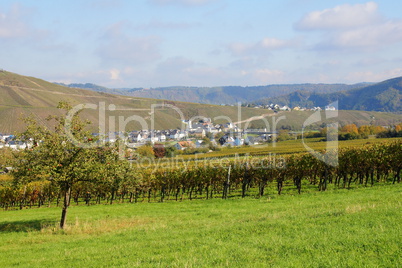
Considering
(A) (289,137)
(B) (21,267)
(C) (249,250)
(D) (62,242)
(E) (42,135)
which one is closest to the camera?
(C) (249,250)

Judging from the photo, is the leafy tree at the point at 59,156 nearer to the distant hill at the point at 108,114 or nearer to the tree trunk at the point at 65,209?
the tree trunk at the point at 65,209


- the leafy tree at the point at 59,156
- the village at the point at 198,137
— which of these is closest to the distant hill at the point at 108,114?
the village at the point at 198,137

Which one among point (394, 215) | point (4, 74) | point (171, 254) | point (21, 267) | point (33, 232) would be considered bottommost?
point (33, 232)

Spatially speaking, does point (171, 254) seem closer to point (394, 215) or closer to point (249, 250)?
point (249, 250)

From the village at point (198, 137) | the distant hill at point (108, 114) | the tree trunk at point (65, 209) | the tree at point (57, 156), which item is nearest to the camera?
the tree at point (57, 156)

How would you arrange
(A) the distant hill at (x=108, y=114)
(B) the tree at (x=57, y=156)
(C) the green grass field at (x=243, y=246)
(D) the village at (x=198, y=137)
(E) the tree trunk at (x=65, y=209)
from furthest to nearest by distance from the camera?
(A) the distant hill at (x=108, y=114) < (D) the village at (x=198, y=137) < (E) the tree trunk at (x=65, y=209) < (B) the tree at (x=57, y=156) < (C) the green grass field at (x=243, y=246)

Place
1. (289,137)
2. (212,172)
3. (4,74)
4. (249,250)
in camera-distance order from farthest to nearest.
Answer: (4,74), (289,137), (212,172), (249,250)

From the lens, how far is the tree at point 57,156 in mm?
15930

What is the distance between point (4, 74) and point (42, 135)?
19868 centimetres

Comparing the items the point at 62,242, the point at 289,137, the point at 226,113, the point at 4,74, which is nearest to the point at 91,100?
the point at 4,74

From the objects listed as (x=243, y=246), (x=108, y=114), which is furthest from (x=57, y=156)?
(x=108, y=114)

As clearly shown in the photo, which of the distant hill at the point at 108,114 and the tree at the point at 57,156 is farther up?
→ the distant hill at the point at 108,114

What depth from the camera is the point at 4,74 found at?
18550 centimetres

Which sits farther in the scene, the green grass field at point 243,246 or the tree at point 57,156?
the tree at point 57,156
